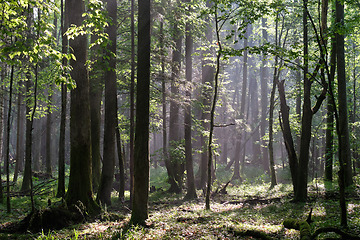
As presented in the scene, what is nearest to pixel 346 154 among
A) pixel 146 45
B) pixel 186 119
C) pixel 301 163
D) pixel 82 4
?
pixel 301 163

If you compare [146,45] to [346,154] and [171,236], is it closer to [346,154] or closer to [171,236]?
[171,236]

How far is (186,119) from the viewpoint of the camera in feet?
49.2

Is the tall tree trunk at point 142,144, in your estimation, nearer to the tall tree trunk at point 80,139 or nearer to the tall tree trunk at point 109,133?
the tall tree trunk at point 80,139

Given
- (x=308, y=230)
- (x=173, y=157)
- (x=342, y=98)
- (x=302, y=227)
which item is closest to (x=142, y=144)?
(x=302, y=227)

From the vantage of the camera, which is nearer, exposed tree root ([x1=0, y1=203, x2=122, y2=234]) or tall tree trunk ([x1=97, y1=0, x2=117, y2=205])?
exposed tree root ([x1=0, y1=203, x2=122, y2=234])

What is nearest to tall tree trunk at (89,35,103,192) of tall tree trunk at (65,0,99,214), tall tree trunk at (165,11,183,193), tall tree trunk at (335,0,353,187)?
tall tree trunk at (65,0,99,214)

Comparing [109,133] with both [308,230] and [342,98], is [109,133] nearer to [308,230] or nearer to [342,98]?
[308,230]

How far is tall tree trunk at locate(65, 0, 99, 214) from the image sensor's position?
360 inches

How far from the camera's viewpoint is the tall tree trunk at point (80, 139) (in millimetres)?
9148

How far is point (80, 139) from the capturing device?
30.2 feet

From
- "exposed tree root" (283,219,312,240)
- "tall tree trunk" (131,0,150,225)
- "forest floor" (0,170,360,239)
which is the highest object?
"tall tree trunk" (131,0,150,225)

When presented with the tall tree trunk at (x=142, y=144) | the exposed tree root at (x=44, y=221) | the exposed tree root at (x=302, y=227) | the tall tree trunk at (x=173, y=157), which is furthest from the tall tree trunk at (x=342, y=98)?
the exposed tree root at (x=44, y=221)

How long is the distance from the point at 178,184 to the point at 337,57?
1029cm

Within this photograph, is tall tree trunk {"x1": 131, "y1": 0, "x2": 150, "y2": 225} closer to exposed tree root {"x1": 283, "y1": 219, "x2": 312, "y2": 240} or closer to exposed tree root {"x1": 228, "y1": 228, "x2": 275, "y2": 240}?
exposed tree root {"x1": 228, "y1": 228, "x2": 275, "y2": 240}
